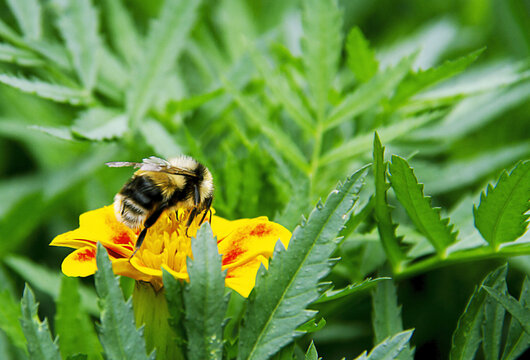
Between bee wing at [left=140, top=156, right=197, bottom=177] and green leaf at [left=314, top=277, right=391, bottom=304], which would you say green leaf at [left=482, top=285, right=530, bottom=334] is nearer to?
green leaf at [left=314, top=277, right=391, bottom=304]

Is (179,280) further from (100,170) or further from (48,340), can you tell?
(100,170)

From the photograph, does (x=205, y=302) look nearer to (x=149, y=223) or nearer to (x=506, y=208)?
(x=149, y=223)

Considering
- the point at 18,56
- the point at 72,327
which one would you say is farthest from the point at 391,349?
the point at 18,56

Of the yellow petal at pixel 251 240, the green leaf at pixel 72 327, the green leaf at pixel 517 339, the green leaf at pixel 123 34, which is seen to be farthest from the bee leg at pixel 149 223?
the green leaf at pixel 123 34

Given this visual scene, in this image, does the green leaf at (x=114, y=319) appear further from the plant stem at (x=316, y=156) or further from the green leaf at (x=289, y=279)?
the plant stem at (x=316, y=156)

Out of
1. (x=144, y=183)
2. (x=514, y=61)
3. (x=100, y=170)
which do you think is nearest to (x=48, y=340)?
(x=144, y=183)

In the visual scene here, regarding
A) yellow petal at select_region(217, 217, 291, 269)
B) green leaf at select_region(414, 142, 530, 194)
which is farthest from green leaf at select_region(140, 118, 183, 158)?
green leaf at select_region(414, 142, 530, 194)
